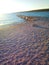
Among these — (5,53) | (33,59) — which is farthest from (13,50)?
(33,59)

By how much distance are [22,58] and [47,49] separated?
230 centimetres

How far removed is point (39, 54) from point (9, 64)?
7.38ft

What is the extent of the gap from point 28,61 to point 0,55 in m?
2.15

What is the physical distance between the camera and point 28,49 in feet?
29.0

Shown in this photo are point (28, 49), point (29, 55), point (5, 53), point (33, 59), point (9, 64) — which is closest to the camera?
point (9, 64)

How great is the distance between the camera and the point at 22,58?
7.31m

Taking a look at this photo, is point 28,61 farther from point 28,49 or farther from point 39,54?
point 28,49

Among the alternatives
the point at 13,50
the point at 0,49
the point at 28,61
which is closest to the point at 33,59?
the point at 28,61

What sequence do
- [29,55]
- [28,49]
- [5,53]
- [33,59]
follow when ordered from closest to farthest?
[33,59]
[29,55]
[5,53]
[28,49]

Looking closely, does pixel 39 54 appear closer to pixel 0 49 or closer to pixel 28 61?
pixel 28 61

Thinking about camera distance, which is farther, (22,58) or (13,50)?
(13,50)

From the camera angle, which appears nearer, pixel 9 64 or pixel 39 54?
pixel 9 64

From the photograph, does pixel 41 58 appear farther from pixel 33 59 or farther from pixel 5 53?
pixel 5 53

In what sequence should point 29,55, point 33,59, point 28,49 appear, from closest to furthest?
point 33,59 → point 29,55 → point 28,49
